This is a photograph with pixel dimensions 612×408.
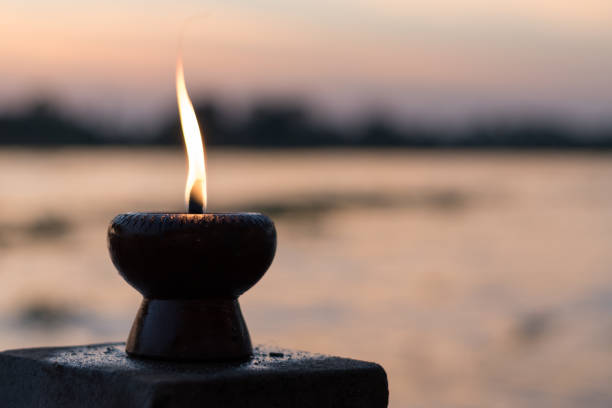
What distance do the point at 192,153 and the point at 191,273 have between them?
0.38m

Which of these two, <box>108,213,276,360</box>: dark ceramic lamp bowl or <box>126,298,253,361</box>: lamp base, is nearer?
<box>108,213,276,360</box>: dark ceramic lamp bowl

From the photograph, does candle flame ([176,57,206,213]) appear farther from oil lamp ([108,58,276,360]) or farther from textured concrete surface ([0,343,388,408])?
textured concrete surface ([0,343,388,408])

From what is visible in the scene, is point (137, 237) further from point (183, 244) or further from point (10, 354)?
point (10, 354)

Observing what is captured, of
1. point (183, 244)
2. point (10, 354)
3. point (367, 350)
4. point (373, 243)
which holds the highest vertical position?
point (183, 244)

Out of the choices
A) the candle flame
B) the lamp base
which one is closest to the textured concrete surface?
the lamp base

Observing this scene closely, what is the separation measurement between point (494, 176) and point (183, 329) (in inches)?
3385

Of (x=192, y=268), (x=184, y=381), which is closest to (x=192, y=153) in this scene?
(x=192, y=268)

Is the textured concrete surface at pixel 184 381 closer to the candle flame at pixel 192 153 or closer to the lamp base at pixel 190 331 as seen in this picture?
the lamp base at pixel 190 331

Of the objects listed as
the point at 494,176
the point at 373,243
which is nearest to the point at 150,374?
the point at 373,243

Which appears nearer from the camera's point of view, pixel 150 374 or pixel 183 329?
pixel 150 374

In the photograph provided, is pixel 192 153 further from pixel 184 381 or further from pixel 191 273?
pixel 184 381

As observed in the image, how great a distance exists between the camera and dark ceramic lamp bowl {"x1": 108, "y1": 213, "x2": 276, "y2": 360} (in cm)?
253

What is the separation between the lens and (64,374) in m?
2.60

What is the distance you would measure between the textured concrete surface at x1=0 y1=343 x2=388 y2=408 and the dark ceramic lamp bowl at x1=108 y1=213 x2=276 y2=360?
0.06 metres
